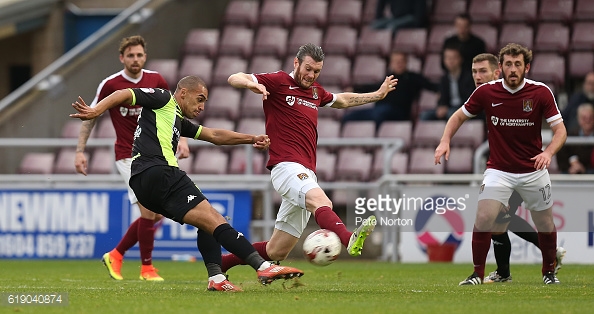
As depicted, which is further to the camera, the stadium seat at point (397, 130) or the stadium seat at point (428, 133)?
the stadium seat at point (397, 130)

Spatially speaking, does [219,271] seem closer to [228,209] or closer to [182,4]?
[228,209]

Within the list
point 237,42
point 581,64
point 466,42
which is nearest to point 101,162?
point 237,42

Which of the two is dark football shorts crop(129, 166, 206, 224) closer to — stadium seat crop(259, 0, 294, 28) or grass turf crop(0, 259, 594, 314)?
grass turf crop(0, 259, 594, 314)

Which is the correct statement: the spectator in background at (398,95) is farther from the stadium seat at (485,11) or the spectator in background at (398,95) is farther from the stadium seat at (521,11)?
the stadium seat at (521,11)

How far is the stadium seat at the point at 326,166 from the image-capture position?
55.5 ft

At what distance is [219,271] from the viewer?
31.3 ft

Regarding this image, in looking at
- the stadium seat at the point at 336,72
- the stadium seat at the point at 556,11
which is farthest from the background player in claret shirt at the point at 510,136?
the stadium seat at the point at 556,11

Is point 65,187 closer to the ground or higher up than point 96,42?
closer to the ground

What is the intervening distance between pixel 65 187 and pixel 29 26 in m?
6.42

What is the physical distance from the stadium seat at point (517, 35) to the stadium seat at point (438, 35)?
0.86 meters

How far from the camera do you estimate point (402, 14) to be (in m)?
19.4

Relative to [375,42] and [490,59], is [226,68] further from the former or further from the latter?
[490,59]

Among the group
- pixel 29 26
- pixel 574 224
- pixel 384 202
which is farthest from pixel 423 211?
pixel 29 26

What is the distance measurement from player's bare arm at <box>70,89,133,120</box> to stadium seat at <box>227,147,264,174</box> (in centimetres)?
783
